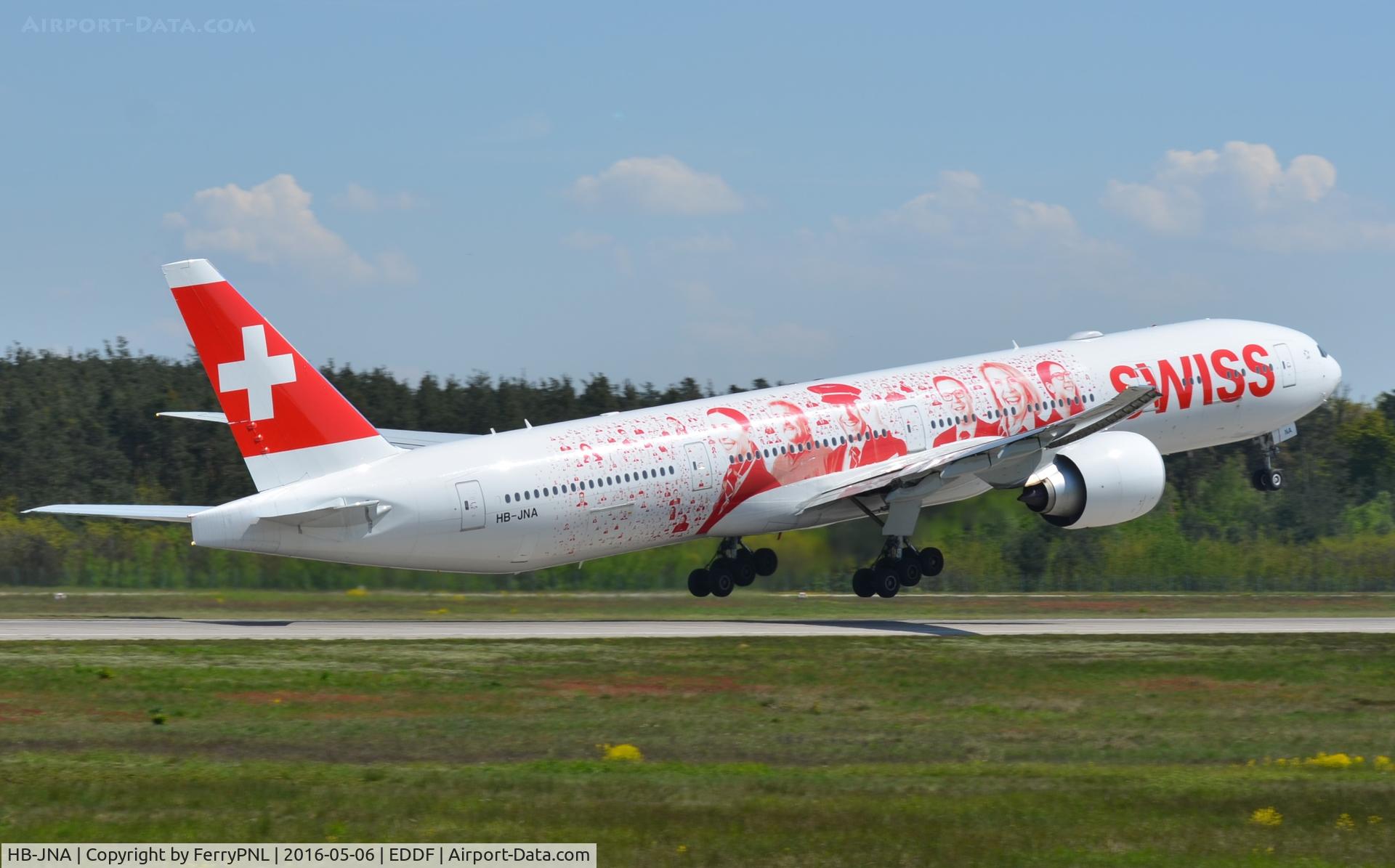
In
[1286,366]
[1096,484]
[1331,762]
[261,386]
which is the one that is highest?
[1286,366]

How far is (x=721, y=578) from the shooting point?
4675 centimetres

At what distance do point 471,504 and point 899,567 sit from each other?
1284 centimetres

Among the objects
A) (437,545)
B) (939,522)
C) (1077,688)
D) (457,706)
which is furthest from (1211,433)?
(457,706)

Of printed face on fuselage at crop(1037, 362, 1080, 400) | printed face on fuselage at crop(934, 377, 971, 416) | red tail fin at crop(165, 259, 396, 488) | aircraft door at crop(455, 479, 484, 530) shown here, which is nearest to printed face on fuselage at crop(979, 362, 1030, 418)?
printed face on fuselage at crop(1037, 362, 1080, 400)

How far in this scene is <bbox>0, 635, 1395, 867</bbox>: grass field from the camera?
18.5 meters

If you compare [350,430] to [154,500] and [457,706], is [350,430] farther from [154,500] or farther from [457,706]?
[154,500]

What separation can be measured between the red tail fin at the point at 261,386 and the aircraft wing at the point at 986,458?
13.3m

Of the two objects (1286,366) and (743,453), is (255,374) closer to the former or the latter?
(743,453)

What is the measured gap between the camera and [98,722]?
2622 cm

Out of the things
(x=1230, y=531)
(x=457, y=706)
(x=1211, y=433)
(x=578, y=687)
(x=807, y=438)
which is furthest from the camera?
(x=1230, y=531)

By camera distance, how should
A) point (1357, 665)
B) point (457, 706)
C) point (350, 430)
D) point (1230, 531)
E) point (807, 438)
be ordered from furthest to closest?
point (1230, 531) < point (807, 438) < point (350, 430) < point (1357, 665) < point (457, 706)

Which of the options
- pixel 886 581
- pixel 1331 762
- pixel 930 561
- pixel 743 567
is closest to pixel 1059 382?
pixel 930 561

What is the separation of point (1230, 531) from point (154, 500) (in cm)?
5212

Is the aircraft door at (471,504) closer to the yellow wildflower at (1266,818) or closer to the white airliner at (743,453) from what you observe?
the white airliner at (743,453)
